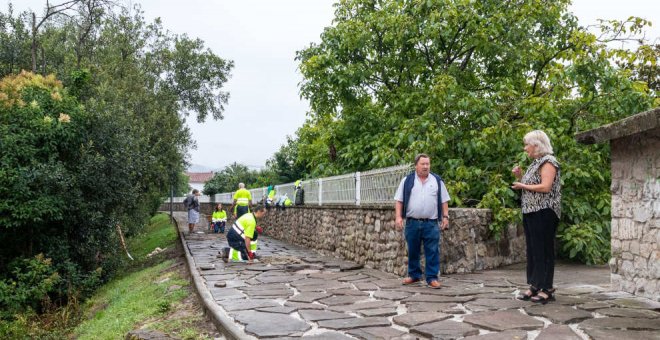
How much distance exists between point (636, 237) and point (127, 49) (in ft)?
85.4

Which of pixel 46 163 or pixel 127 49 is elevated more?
pixel 127 49

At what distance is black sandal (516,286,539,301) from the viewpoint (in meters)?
5.62

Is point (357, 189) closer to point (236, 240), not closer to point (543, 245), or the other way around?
point (236, 240)

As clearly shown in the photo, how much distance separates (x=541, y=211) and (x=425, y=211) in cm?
181

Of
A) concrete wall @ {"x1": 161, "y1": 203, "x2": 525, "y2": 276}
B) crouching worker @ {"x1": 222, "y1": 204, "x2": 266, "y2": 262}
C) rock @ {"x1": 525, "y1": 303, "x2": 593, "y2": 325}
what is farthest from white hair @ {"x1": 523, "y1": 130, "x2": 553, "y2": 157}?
crouching worker @ {"x1": 222, "y1": 204, "x2": 266, "y2": 262}

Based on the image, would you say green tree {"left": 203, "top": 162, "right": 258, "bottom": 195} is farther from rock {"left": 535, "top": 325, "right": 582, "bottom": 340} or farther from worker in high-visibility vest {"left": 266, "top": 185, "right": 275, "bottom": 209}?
rock {"left": 535, "top": 325, "right": 582, "bottom": 340}

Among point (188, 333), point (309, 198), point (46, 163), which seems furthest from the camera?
point (309, 198)

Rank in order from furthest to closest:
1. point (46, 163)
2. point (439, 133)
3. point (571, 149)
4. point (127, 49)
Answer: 1. point (127, 49)
2. point (46, 163)
3. point (439, 133)
4. point (571, 149)

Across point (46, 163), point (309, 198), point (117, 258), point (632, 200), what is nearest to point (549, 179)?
point (632, 200)

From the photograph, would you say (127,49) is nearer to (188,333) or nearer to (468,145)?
(468,145)

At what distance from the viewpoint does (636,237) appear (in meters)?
5.90

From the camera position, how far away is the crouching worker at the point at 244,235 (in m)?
10.1

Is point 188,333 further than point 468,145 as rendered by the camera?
No

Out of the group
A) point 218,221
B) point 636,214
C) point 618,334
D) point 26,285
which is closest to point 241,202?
point 26,285
